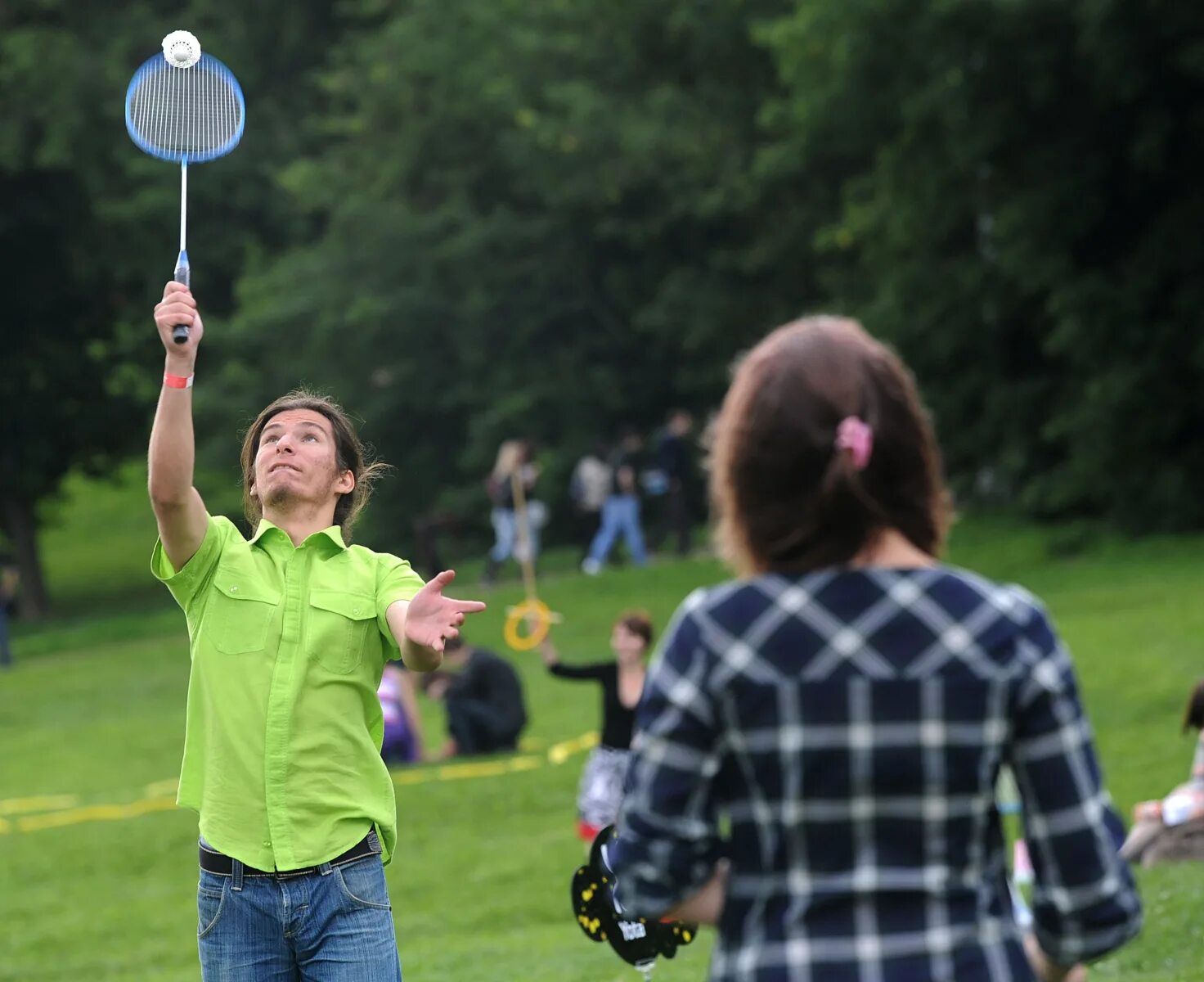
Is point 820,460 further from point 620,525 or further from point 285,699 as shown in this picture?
point 620,525

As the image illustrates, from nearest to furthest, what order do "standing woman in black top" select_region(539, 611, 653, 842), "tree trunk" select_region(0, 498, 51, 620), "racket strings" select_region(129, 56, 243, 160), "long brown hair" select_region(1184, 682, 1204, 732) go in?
"racket strings" select_region(129, 56, 243, 160) < "long brown hair" select_region(1184, 682, 1204, 732) < "standing woman in black top" select_region(539, 611, 653, 842) < "tree trunk" select_region(0, 498, 51, 620)

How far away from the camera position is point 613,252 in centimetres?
3428

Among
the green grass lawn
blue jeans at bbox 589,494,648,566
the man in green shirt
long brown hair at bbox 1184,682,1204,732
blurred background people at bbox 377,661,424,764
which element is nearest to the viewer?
the man in green shirt

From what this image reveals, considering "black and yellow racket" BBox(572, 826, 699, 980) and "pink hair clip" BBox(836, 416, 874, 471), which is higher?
"pink hair clip" BBox(836, 416, 874, 471)

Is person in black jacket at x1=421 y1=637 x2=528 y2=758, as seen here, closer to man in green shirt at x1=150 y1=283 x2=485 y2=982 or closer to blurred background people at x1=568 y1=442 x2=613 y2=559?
blurred background people at x1=568 y1=442 x2=613 y2=559

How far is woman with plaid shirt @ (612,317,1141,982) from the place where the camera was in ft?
8.11

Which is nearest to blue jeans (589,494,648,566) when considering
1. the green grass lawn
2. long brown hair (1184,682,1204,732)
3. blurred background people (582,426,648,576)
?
blurred background people (582,426,648,576)

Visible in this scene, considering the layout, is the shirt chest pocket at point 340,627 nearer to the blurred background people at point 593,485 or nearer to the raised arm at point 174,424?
the raised arm at point 174,424

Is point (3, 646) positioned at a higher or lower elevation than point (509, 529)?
lower

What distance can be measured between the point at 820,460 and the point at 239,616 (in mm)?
1854

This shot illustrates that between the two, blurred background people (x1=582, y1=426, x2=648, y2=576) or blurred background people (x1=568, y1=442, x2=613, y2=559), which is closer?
blurred background people (x1=582, y1=426, x2=648, y2=576)

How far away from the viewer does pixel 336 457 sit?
4293mm

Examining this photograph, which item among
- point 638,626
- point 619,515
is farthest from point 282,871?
point 619,515

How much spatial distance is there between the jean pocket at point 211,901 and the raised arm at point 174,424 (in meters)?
0.76
